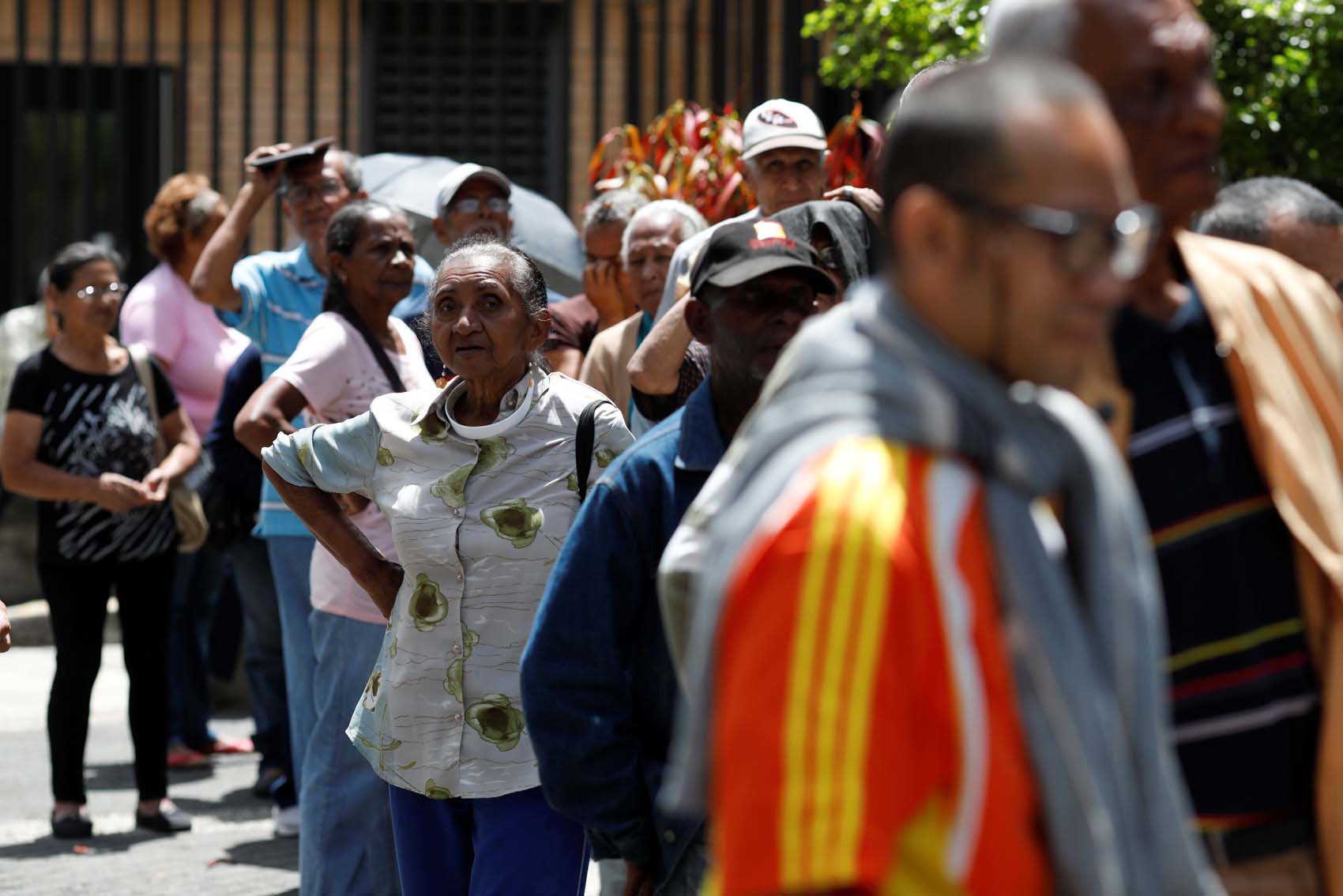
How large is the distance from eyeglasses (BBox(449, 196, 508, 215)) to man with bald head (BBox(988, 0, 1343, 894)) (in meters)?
4.96

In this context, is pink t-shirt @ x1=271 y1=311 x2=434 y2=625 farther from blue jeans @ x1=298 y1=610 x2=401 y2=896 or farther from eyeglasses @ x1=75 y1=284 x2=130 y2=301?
eyeglasses @ x1=75 y1=284 x2=130 y2=301

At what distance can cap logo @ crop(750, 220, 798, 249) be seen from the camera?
3.52 metres

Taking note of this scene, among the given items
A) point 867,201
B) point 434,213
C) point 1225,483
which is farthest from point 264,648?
point 1225,483

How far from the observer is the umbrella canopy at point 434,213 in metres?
8.47

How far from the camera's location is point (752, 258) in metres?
3.48

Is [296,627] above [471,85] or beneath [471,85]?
beneath

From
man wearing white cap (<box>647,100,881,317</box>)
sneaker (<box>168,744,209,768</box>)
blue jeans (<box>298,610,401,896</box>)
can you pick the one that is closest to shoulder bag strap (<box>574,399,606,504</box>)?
blue jeans (<box>298,610,401,896</box>)

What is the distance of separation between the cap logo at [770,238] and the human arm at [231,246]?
392 cm

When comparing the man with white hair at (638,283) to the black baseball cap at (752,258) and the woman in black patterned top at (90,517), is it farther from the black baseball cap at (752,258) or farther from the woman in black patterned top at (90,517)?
the black baseball cap at (752,258)

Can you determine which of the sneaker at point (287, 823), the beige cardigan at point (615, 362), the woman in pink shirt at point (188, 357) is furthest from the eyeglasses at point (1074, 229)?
the woman in pink shirt at point (188, 357)

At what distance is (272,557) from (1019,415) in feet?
16.2

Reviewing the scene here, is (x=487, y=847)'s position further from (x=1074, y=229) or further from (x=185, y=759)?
(x=185, y=759)

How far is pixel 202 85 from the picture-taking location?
1265 cm

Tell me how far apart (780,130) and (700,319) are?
8.97 feet
